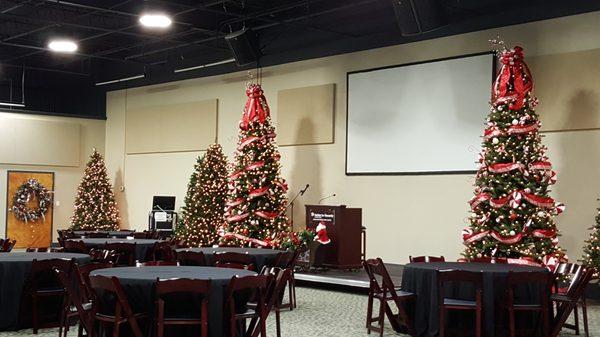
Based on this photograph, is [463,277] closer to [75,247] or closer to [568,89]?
[568,89]

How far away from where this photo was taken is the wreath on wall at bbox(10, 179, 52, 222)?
20297 millimetres

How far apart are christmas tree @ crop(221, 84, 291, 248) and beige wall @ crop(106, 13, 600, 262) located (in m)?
1.39

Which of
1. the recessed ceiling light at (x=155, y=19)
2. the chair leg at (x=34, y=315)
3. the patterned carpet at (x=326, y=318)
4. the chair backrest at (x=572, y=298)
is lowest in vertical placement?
the patterned carpet at (x=326, y=318)

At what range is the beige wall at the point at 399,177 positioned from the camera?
453 inches

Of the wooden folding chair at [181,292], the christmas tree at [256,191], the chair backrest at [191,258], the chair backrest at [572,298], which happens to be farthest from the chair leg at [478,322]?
the christmas tree at [256,191]

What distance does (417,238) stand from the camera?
1355 centimetres

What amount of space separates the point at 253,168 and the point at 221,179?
2.92 m

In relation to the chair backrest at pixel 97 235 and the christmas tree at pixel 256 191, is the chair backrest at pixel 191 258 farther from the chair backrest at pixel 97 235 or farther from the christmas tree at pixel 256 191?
the chair backrest at pixel 97 235

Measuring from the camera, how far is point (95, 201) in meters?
20.2

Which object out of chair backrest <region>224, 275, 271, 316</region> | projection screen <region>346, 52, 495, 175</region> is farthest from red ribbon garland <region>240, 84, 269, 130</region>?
chair backrest <region>224, 275, 271, 316</region>

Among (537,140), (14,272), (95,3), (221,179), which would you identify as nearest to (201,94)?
(221,179)

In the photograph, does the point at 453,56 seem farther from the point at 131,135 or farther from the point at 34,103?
the point at 34,103

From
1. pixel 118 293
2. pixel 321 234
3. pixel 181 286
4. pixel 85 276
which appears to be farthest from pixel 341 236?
pixel 118 293

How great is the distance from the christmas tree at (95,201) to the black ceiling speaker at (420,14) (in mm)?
11225
